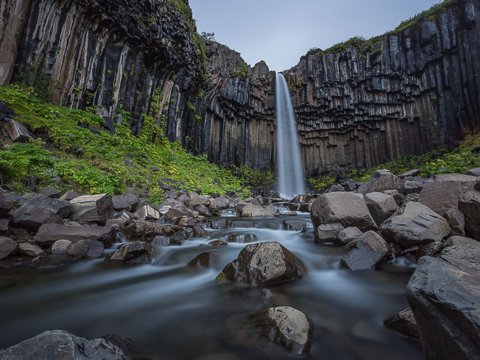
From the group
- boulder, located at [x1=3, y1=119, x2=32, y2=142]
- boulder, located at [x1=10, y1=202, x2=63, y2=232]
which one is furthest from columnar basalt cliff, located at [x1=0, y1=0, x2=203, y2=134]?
boulder, located at [x1=10, y1=202, x2=63, y2=232]

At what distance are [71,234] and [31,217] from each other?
83 centimetres

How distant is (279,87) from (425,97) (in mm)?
15641

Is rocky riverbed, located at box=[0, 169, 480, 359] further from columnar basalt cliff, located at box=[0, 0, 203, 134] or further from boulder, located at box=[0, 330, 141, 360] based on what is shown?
columnar basalt cliff, located at box=[0, 0, 203, 134]

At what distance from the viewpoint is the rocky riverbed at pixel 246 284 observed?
1838 mm

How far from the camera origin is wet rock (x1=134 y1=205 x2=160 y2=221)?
746 cm

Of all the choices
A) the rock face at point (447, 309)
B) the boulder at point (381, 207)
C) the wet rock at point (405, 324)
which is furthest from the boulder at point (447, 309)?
the boulder at point (381, 207)

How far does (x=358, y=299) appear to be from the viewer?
130 inches

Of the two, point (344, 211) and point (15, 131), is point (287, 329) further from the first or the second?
point (15, 131)

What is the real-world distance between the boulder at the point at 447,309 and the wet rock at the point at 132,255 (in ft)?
14.1

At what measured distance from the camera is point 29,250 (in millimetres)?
4520

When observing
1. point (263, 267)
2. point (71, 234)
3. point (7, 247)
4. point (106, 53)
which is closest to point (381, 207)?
point (263, 267)

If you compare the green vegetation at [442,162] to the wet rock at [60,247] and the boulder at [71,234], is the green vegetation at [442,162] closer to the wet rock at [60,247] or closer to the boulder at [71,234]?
the boulder at [71,234]

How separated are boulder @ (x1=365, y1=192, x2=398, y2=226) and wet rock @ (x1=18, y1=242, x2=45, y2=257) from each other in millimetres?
7031

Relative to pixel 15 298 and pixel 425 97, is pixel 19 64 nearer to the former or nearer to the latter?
pixel 15 298
